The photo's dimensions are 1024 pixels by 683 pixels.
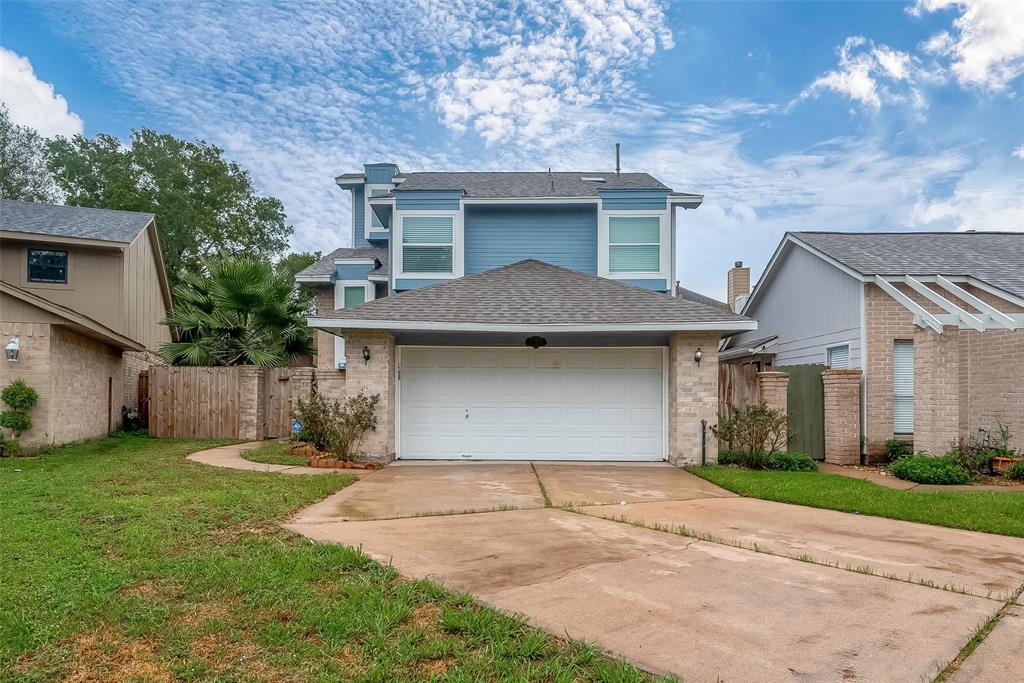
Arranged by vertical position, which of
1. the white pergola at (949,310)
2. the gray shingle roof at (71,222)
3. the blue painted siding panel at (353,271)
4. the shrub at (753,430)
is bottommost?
the shrub at (753,430)

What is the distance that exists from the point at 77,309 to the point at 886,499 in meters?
17.5

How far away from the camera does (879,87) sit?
13.7m

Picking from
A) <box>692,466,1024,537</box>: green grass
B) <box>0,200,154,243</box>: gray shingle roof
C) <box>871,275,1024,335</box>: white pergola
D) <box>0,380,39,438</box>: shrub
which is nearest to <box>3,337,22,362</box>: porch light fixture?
<box>0,380,39,438</box>: shrub

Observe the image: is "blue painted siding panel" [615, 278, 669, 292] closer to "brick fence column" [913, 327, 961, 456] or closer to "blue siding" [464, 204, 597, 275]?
"blue siding" [464, 204, 597, 275]

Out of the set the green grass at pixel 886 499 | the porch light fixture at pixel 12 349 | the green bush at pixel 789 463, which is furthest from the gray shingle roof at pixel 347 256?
the green grass at pixel 886 499

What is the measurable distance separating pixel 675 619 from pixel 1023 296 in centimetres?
1008

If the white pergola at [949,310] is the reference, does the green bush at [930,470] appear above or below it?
below

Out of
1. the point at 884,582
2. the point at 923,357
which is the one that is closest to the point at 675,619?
Result: the point at 884,582

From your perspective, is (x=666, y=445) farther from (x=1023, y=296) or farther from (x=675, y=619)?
(x=675, y=619)

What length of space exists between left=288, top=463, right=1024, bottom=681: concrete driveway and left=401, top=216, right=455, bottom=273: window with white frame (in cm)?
739

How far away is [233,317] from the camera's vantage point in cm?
1420

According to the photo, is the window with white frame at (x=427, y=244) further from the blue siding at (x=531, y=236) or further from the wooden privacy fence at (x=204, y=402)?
the wooden privacy fence at (x=204, y=402)

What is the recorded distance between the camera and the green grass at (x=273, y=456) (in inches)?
372

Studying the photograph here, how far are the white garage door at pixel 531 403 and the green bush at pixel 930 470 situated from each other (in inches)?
142
